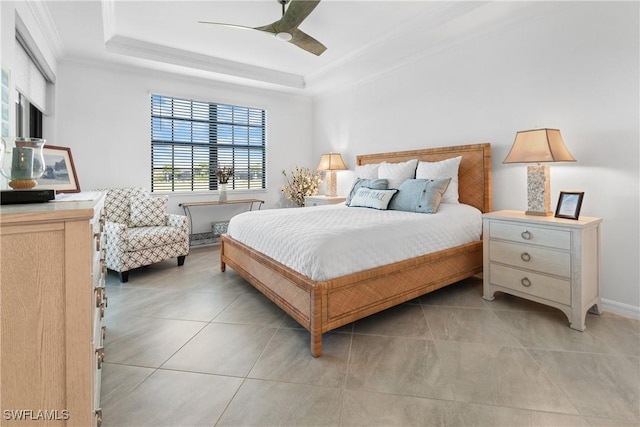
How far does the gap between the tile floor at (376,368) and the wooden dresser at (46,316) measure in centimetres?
59

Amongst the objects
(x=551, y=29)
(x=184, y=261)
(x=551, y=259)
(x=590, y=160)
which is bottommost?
(x=184, y=261)

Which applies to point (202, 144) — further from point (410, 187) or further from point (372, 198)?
point (410, 187)

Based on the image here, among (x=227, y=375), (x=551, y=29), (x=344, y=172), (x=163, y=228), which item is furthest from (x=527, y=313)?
(x=163, y=228)

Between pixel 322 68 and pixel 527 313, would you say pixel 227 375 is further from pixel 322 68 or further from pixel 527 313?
pixel 322 68

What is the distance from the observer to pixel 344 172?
17.3 feet

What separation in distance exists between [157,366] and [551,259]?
9.00ft

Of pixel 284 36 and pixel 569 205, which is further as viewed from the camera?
pixel 284 36

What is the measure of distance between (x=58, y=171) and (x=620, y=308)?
415 centimetres

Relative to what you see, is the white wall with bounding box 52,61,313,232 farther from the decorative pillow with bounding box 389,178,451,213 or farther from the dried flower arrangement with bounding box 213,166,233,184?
the decorative pillow with bounding box 389,178,451,213

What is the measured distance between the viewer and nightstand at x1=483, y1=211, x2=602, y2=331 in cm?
221

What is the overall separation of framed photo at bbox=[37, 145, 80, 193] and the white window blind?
2.59ft

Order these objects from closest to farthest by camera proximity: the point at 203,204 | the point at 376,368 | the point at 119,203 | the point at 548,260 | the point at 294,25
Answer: the point at 376,368
the point at 548,260
the point at 294,25
the point at 119,203
the point at 203,204

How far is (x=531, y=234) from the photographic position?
7.98 ft

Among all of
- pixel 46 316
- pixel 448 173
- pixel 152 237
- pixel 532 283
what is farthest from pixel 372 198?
pixel 46 316
